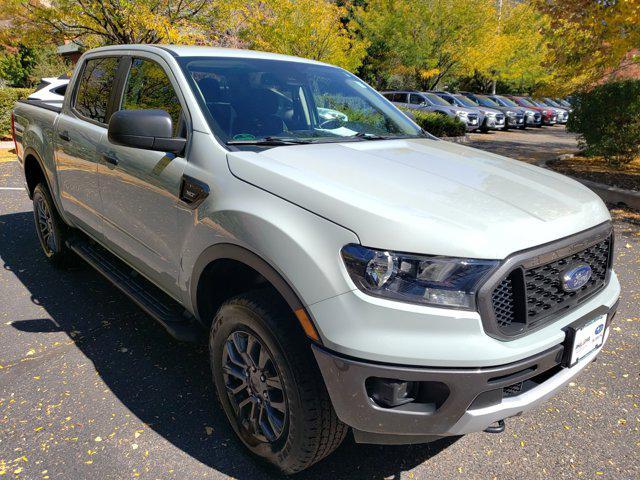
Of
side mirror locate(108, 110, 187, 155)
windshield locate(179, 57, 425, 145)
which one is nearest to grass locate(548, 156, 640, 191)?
windshield locate(179, 57, 425, 145)

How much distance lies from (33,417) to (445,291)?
234 cm

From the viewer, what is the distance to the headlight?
1711 mm

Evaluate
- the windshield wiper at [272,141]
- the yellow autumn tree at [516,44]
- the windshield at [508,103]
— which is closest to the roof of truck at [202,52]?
the windshield wiper at [272,141]

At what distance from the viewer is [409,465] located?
2408 mm

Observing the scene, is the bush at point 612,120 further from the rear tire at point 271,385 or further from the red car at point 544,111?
the red car at point 544,111

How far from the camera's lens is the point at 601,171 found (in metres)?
9.74

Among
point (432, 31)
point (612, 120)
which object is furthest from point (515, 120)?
point (612, 120)

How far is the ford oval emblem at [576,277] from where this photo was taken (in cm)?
198

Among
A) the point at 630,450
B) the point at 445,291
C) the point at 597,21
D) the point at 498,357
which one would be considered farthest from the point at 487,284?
the point at 597,21

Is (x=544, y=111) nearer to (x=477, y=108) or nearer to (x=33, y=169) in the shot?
(x=477, y=108)

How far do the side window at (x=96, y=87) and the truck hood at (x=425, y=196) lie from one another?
171cm

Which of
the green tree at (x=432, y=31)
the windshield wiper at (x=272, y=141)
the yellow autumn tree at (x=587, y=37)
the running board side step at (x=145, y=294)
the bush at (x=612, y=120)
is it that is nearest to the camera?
the windshield wiper at (x=272, y=141)

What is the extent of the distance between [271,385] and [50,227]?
340cm

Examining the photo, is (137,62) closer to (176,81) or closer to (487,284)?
(176,81)
